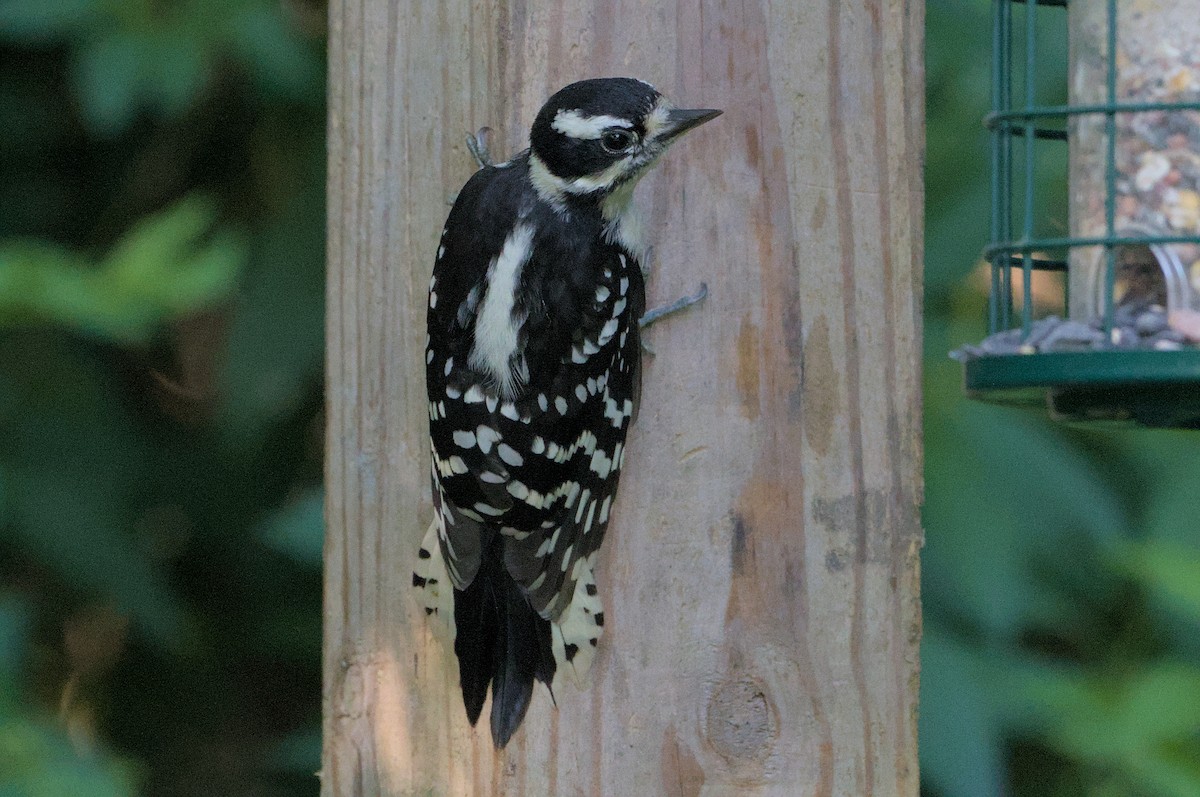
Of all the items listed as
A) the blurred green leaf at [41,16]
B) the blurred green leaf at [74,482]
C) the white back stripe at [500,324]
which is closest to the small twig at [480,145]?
the white back stripe at [500,324]

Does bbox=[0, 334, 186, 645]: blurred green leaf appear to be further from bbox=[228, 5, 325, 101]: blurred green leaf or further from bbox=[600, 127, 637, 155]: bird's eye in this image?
bbox=[600, 127, 637, 155]: bird's eye

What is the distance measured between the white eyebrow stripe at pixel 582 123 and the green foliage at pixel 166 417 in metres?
0.91

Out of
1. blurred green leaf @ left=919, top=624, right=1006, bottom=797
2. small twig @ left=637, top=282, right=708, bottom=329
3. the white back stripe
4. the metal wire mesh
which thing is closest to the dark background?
blurred green leaf @ left=919, top=624, right=1006, bottom=797

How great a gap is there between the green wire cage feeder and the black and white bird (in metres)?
0.54

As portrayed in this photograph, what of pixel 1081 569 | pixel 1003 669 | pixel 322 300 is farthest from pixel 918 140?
pixel 322 300

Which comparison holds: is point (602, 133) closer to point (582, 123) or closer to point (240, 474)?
point (582, 123)

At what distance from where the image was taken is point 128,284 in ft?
8.02

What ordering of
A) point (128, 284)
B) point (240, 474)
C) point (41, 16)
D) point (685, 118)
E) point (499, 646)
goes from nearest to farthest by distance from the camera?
point (685, 118) < point (499, 646) < point (128, 284) < point (41, 16) < point (240, 474)

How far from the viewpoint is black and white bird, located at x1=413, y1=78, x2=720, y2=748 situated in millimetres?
1946

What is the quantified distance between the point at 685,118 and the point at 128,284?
106cm

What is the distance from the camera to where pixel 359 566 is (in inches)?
79.4

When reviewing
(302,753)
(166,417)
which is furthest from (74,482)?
(302,753)

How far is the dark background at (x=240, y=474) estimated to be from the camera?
8.73 ft

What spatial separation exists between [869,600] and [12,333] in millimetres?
1990
